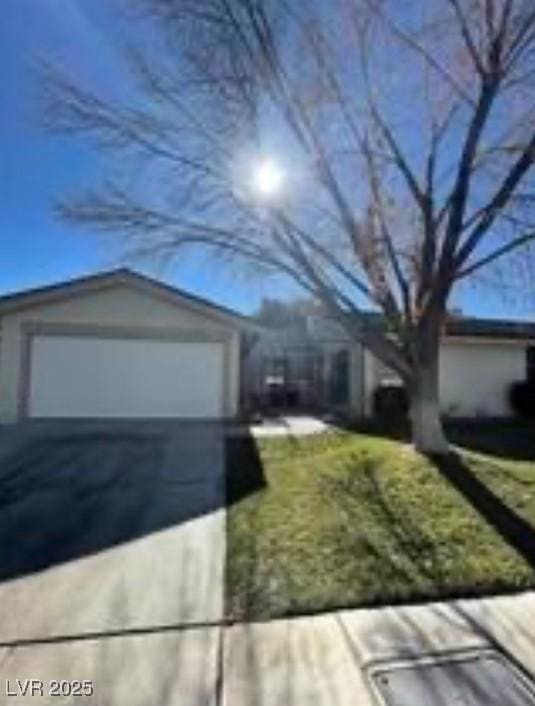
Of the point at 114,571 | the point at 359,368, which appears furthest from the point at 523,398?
the point at 114,571

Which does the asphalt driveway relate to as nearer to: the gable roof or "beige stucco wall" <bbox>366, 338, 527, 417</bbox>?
the gable roof

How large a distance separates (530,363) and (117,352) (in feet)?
43.6

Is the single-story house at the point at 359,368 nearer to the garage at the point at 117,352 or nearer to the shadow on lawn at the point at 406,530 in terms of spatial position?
the garage at the point at 117,352

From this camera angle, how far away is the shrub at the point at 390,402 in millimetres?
20125

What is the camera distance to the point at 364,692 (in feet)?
14.7

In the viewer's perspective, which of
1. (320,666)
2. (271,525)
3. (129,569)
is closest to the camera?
(320,666)

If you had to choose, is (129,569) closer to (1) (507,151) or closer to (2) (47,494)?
(2) (47,494)

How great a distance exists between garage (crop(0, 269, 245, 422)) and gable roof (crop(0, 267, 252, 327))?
0.03m

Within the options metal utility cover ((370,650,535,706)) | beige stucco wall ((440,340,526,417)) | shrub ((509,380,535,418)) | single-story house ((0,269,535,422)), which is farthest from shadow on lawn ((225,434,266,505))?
shrub ((509,380,535,418))

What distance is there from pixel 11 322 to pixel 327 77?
1084 cm

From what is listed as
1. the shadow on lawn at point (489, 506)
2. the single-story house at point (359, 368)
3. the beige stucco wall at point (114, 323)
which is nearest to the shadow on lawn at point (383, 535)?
the shadow on lawn at point (489, 506)

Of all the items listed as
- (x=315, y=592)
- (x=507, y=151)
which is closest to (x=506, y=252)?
(x=507, y=151)

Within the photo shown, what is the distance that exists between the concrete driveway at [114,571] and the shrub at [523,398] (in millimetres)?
12656

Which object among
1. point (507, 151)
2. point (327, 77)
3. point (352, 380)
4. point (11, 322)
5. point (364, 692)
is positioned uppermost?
point (327, 77)
